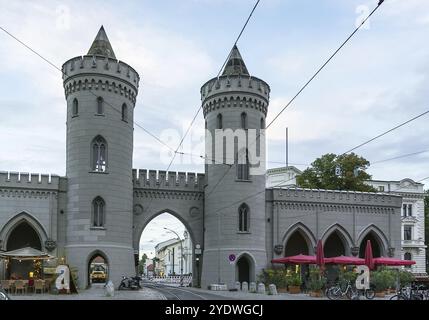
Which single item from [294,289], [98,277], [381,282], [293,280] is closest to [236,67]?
[293,280]

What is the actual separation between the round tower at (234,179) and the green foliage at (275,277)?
962mm

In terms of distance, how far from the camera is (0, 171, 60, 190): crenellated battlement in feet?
124

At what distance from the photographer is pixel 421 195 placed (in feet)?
225

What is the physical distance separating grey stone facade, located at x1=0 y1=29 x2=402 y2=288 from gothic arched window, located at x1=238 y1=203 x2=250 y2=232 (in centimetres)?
11

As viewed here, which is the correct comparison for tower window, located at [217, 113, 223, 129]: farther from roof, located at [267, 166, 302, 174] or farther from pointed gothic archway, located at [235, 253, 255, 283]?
roof, located at [267, 166, 302, 174]

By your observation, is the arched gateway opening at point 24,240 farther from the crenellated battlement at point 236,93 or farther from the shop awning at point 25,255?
the crenellated battlement at point 236,93

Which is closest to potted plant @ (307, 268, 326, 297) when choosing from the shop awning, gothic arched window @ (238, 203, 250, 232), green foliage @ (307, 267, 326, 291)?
green foliage @ (307, 267, 326, 291)

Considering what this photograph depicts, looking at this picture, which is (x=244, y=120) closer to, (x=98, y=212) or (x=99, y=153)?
(x=99, y=153)

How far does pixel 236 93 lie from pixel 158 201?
8997mm

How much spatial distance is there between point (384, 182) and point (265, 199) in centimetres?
3119

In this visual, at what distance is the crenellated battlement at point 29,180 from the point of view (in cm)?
3781
